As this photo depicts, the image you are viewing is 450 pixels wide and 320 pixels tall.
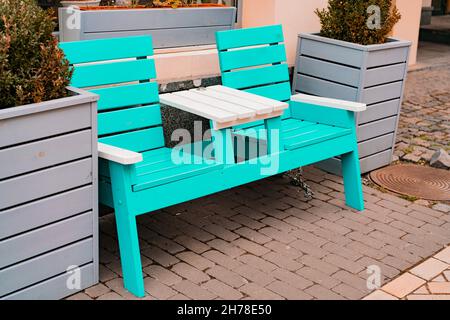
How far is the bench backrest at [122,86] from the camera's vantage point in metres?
3.90

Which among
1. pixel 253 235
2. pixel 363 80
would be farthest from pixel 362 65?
pixel 253 235

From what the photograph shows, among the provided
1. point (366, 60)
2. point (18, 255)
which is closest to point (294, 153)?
point (366, 60)

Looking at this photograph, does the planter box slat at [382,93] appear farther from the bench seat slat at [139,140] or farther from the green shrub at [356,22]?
the bench seat slat at [139,140]

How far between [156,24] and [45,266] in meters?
2.34

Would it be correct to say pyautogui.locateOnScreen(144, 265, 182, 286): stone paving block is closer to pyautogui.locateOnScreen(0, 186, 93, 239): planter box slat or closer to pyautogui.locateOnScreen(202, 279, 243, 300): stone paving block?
pyautogui.locateOnScreen(202, 279, 243, 300): stone paving block

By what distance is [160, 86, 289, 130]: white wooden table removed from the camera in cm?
381

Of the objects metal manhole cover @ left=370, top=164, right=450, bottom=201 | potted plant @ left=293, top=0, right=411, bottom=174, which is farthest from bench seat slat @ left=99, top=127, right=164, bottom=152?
metal manhole cover @ left=370, top=164, right=450, bottom=201

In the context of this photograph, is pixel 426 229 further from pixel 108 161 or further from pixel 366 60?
pixel 108 161

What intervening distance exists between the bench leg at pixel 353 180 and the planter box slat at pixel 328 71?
0.68 metres

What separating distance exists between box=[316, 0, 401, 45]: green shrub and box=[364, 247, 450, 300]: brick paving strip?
195 centimetres

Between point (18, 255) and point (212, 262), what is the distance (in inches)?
46.4

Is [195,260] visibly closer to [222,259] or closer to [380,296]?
[222,259]

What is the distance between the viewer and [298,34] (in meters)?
5.46
